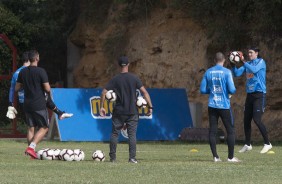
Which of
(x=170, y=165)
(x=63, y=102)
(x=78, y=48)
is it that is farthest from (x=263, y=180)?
(x=78, y=48)

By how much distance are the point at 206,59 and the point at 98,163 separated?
47.1ft

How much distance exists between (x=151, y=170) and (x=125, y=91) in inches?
89.0

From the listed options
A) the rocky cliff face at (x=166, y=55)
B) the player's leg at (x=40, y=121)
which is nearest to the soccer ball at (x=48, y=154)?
the player's leg at (x=40, y=121)

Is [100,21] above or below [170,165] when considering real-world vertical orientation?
above

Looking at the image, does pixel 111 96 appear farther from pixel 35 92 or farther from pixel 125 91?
pixel 35 92

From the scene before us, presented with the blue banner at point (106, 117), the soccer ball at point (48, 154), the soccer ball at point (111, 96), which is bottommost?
the blue banner at point (106, 117)

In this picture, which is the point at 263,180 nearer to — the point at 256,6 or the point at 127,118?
the point at 127,118

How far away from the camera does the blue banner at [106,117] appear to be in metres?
25.3

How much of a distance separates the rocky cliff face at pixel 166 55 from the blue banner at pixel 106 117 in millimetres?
2023

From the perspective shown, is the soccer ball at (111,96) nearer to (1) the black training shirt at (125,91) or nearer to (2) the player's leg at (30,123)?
(1) the black training shirt at (125,91)

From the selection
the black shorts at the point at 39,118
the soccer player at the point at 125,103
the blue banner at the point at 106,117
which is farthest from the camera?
the blue banner at the point at 106,117

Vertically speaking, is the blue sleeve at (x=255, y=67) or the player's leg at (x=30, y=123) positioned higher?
the blue sleeve at (x=255, y=67)

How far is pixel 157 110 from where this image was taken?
2648cm

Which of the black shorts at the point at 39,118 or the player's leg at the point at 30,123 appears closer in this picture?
the black shorts at the point at 39,118
